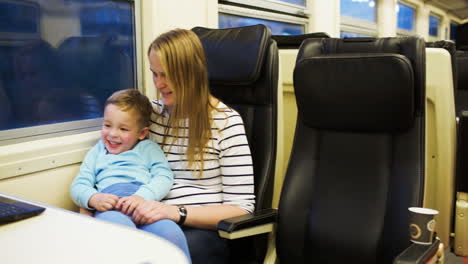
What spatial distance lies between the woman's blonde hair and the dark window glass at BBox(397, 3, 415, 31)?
Answer: 6.07 metres

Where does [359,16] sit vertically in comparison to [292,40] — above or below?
above

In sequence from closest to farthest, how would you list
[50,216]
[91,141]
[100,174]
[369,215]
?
[50,216] → [369,215] → [100,174] → [91,141]

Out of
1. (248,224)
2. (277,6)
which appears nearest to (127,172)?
(248,224)

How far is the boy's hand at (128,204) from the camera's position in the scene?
1268 millimetres

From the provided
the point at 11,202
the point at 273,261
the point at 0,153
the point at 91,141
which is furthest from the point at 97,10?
the point at 273,261

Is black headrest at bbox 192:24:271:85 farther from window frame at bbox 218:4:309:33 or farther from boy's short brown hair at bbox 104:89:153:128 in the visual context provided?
window frame at bbox 218:4:309:33

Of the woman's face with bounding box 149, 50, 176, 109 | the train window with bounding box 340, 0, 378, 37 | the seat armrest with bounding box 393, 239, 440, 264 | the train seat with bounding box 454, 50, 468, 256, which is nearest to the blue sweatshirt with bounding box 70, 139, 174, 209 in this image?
the woman's face with bounding box 149, 50, 176, 109

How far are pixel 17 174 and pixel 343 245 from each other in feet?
3.24

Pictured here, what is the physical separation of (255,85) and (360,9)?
4.30m

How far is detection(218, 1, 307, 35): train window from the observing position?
270cm

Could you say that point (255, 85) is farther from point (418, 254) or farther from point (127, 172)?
point (418, 254)

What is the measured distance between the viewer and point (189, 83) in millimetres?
1390

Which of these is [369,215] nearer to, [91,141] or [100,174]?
[100,174]

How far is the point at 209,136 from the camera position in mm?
1412
